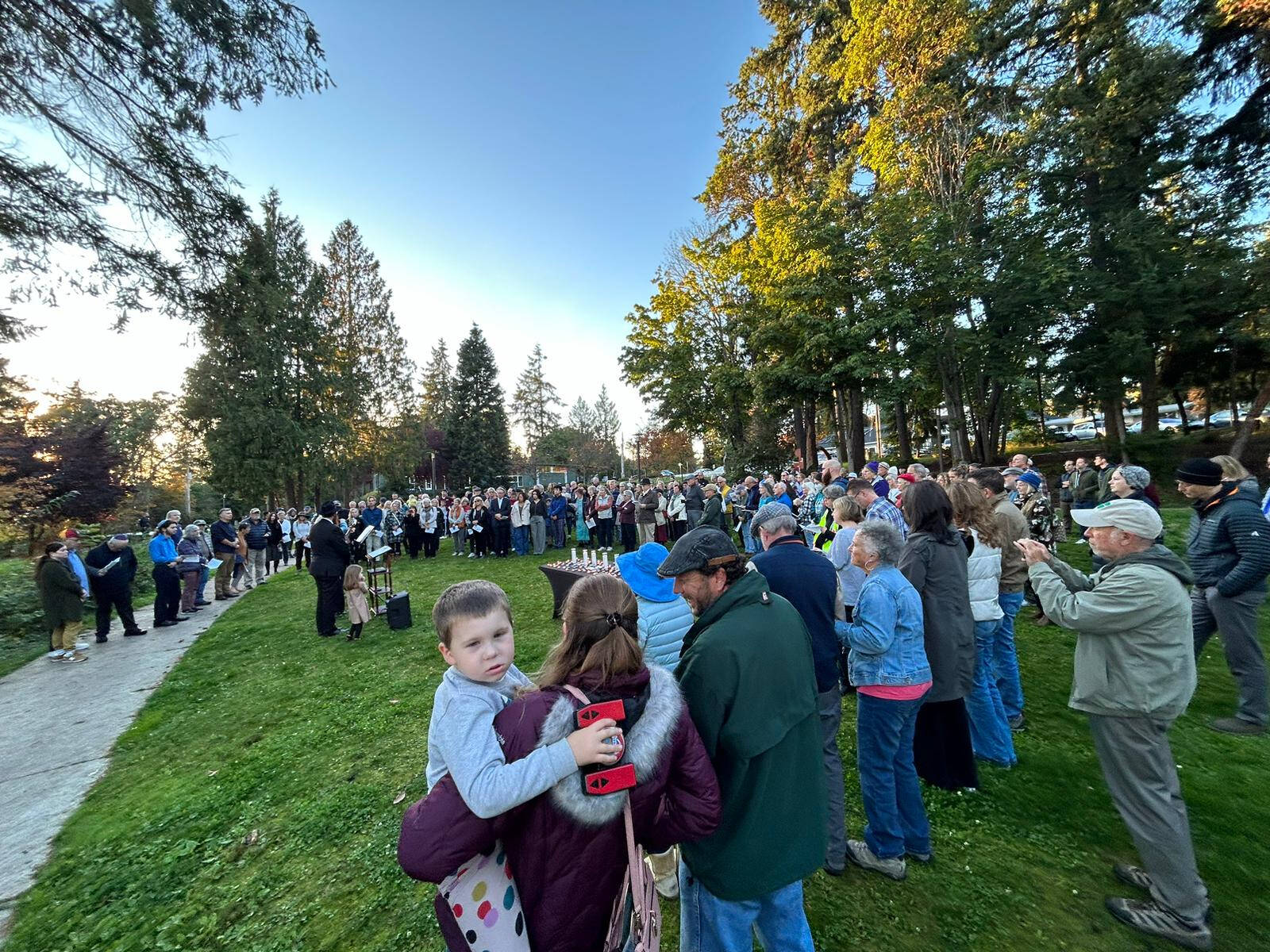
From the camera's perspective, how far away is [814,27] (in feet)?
66.3

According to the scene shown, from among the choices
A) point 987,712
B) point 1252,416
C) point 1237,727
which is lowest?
point 1237,727

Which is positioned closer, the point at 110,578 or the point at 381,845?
the point at 381,845

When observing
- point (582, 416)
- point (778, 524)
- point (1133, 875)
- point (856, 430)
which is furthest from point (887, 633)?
point (582, 416)

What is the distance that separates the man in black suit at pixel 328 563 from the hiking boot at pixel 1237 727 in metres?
9.92

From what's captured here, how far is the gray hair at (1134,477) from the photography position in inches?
206

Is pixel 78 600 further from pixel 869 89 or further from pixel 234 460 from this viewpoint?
pixel 869 89

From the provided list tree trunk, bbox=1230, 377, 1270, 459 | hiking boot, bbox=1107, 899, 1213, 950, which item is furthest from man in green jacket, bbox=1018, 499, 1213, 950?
tree trunk, bbox=1230, 377, 1270, 459

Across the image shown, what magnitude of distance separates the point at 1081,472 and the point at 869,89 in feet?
50.4

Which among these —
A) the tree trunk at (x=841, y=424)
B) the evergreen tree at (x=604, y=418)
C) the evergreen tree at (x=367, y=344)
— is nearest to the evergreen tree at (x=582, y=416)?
the evergreen tree at (x=604, y=418)

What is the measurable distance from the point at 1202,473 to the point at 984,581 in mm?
2269

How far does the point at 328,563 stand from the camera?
7.83 meters

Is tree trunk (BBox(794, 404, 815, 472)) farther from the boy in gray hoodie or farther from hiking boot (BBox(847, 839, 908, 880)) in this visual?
the boy in gray hoodie

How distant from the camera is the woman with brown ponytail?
1.29 m

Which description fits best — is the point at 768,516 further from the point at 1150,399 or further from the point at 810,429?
the point at 1150,399
